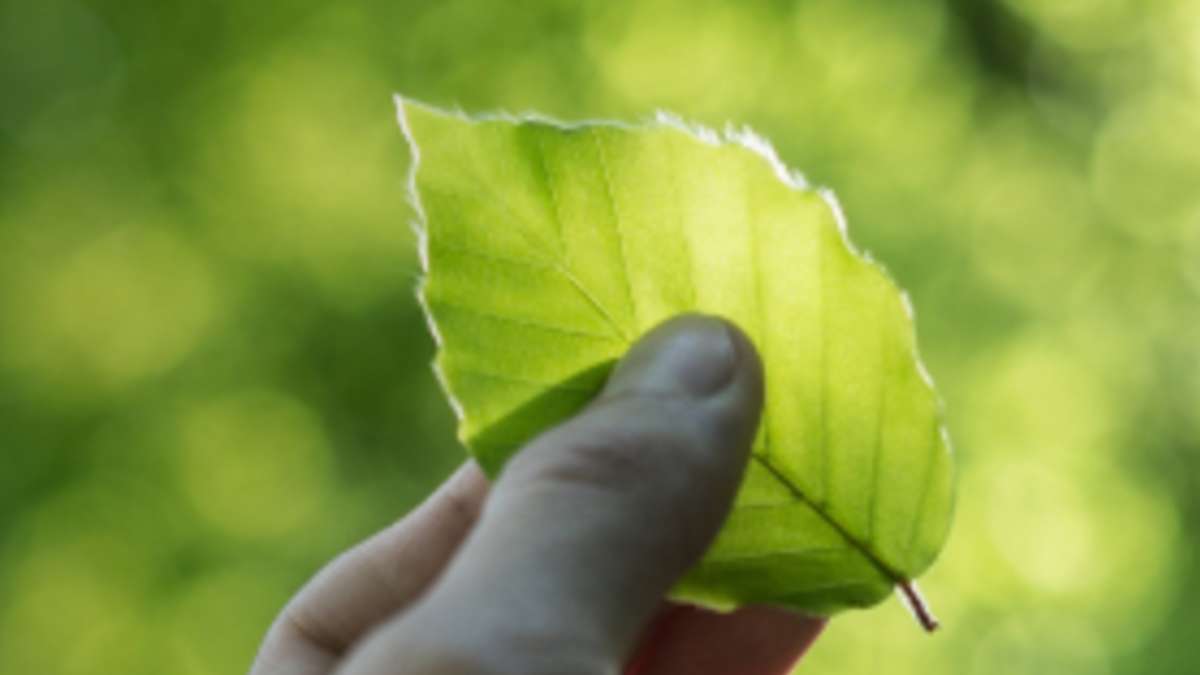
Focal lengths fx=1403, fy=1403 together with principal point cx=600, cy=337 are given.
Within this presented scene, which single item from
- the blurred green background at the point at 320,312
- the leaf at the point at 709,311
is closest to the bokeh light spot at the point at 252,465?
the blurred green background at the point at 320,312

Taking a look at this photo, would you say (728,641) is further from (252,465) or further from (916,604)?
(252,465)

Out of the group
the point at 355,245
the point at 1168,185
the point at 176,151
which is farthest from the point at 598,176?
the point at 1168,185

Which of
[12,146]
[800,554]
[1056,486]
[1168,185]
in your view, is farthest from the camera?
[1168,185]

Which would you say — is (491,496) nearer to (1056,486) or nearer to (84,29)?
(84,29)

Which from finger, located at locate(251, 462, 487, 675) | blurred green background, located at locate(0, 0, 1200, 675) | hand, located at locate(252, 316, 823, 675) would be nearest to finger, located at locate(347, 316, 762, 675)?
hand, located at locate(252, 316, 823, 675)

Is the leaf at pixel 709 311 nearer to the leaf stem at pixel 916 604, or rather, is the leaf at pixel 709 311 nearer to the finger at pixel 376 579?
the leaf stem at pixel 916 604

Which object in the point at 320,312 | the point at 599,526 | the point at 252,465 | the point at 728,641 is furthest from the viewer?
the point at 320,312

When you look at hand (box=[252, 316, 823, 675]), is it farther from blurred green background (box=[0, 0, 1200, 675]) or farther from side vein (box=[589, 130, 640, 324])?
blurred green background (box=[0, 0, 1200, 675])

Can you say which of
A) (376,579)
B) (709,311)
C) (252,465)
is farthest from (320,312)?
(709,311)
